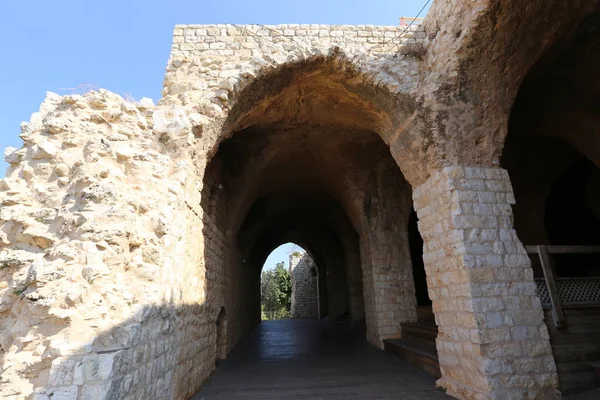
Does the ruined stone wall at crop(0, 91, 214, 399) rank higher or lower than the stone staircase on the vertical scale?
higher

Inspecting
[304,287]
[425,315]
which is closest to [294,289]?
[304,287]

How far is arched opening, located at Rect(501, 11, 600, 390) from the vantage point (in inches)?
160

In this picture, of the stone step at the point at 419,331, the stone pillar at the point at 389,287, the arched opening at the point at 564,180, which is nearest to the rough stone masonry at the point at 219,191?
the arched opening at the point at 564,180

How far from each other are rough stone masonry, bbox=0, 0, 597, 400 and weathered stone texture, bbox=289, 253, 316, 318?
548 inches

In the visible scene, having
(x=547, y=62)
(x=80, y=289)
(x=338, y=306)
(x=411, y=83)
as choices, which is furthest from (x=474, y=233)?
(x=338, y=306)

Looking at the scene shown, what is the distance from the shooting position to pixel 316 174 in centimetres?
884

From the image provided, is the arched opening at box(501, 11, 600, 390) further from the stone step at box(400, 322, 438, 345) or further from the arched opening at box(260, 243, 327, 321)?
the arched opening at box(260, 243, 327, 321)

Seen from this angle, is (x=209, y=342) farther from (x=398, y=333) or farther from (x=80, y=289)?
(x=398, y=333)

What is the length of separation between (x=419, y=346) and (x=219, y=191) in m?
4.74

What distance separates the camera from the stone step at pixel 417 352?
493 centimetres

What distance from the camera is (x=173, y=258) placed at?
3.62 meters

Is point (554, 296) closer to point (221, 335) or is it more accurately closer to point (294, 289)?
point (221, 335)

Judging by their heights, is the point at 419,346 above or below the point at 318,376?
above

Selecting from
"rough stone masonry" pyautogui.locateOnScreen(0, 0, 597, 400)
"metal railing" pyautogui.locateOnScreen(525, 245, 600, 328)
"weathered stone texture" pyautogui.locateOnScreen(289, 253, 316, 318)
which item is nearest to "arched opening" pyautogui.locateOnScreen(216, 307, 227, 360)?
"rough stone masonry" pyautogui.locateOnScreen(0, 0, 597, 400)
